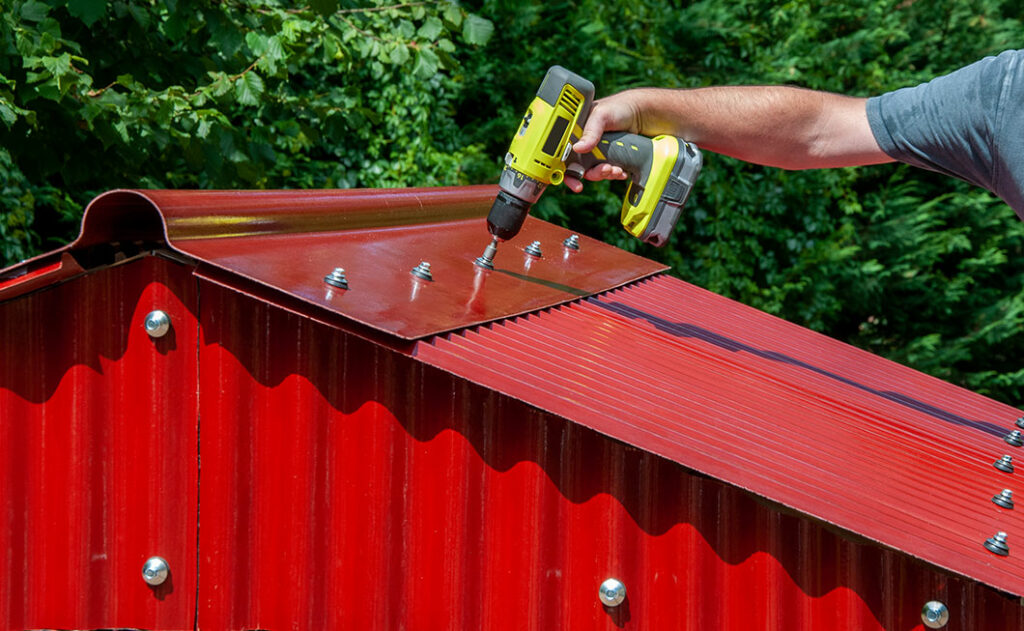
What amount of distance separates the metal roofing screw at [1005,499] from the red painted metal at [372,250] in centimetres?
119

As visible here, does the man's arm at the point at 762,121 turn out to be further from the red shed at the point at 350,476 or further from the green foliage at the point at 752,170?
the green foliage at the point at 752,170

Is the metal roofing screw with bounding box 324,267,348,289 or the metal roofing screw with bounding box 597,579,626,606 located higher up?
the metal roofing screw with bounding box 324,267,348,289

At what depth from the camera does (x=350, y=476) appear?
228 cm

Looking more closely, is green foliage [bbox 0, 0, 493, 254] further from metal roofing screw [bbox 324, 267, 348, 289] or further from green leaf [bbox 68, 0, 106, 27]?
metal roofing screw [bbox 324, 267, 348, 289]

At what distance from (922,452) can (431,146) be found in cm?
423

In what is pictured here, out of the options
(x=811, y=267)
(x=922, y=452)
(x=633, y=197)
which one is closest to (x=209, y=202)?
(x=633, y=197)

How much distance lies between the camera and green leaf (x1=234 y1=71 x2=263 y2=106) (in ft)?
13.2

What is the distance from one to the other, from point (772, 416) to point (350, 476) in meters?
1.00

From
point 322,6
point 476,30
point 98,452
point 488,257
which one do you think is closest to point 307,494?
point 98,452

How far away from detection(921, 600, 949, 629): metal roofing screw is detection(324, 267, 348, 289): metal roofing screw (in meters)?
1.33

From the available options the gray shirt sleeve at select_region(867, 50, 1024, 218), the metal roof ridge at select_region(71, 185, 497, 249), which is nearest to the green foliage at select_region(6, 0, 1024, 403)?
the metal roof ridge at select_region(71, 185, 497, 249)

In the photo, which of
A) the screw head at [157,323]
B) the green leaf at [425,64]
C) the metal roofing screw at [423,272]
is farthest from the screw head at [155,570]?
the green leaf at [425,64]

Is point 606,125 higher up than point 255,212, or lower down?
higher up

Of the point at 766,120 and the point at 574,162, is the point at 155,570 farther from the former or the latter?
the point at 766,120
